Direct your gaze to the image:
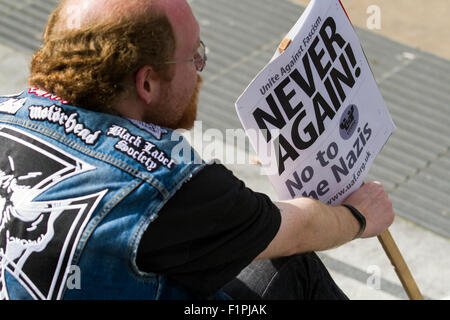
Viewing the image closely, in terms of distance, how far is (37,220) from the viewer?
72.5 inches

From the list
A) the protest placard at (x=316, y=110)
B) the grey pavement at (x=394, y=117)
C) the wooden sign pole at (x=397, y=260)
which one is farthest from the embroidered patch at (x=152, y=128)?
the grey pavement at (x=394, y=117)

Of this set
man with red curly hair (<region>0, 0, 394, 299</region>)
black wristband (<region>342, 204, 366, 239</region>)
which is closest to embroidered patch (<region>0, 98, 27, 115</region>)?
man with red curly hair (<region>0, 0, 394, 299</region>)

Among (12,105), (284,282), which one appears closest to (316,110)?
(284,282)

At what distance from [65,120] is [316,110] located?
0.79 m

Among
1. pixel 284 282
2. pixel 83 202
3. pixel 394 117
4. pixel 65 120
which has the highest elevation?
pixel 65 120

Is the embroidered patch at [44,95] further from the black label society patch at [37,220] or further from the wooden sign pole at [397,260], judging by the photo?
the wooden sign pole at [397,260]

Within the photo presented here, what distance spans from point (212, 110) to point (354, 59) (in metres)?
2.27

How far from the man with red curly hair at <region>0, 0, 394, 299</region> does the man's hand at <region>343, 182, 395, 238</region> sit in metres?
0.40

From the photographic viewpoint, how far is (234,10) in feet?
17.8

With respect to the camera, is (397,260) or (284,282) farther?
(397,260)

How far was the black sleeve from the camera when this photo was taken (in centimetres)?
184

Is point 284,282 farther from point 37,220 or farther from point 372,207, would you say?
point 37,220

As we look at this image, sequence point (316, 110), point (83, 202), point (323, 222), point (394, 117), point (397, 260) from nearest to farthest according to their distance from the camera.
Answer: point (83, 202) < point (323, 222) < point (316, 110) < point (397, 260) < point (394, 117)

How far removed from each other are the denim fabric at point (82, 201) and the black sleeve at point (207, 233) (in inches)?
1.3
